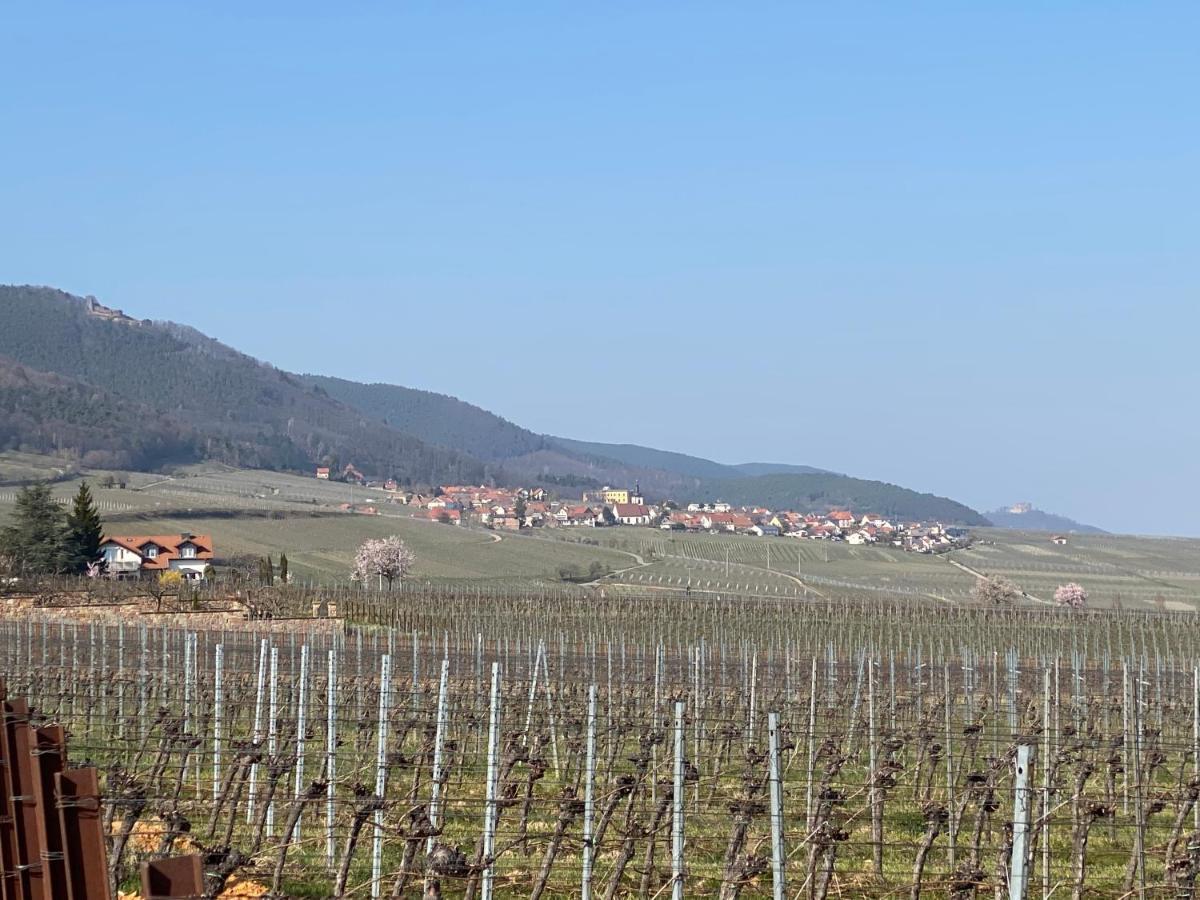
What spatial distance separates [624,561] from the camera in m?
107

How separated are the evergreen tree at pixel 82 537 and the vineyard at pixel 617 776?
2428 cm

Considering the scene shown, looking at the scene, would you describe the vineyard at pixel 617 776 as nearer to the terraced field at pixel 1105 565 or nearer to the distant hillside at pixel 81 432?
the terraced field at pixel 1105 565

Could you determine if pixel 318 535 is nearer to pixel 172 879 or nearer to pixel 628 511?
pixel 628 511

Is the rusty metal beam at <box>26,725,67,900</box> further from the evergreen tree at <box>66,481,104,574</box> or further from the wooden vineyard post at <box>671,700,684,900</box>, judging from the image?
the evergreen tree at <box>66,481,104,574</box>

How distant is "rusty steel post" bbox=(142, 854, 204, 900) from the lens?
408 centimetres

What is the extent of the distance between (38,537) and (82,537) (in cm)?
202

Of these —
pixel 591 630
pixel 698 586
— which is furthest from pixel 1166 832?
pixel 698 586

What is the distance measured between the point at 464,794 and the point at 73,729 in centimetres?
681

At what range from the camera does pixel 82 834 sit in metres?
5.10

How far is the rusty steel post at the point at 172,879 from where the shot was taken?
4082 millimetres

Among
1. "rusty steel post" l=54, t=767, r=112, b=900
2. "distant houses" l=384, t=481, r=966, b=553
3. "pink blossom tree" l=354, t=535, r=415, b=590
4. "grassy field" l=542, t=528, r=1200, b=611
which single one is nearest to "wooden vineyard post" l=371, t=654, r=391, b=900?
"rusty steel post" l=54, t=767, r=112, b=900

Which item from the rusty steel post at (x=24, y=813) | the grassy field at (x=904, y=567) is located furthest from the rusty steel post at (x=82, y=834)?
the grassy field at (x=904, y=567)

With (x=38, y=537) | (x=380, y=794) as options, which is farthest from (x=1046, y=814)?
(x=38, y=537)

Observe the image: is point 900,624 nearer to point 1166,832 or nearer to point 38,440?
point 1166,832
